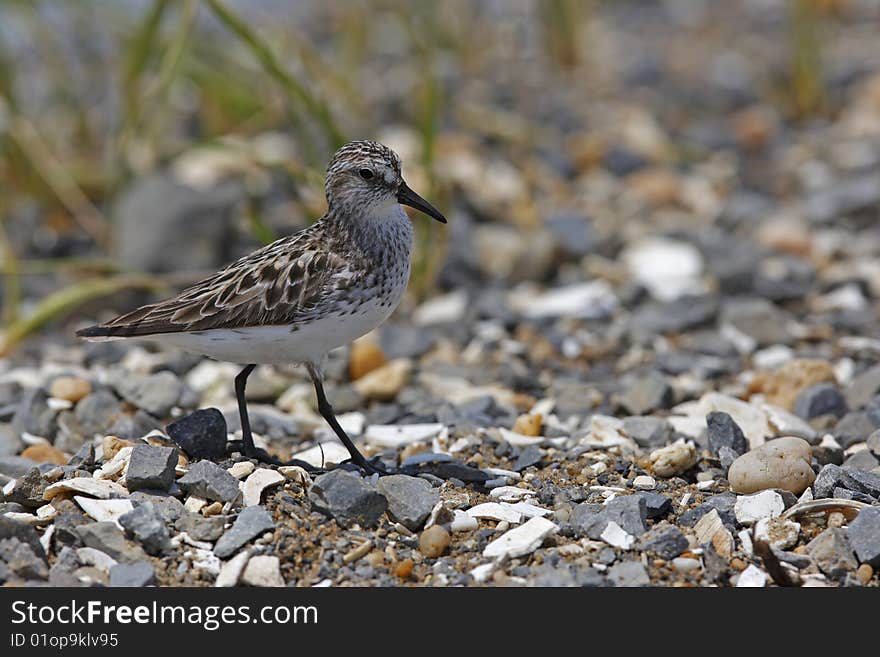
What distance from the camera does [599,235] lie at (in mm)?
8992

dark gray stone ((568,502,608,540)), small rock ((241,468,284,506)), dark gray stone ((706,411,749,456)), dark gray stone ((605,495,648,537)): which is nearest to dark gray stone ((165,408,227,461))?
small rock ((241,468,284,506))

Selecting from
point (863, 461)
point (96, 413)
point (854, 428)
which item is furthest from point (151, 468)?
point (854, 428)

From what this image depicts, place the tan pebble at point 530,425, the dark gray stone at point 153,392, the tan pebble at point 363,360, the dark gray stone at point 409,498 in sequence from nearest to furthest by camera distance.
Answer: the dark gray stone at point 409,498 → the tan pebble at point 530,425 → the dark gray stone at point 153,392 → the tan pebble at point 363,360

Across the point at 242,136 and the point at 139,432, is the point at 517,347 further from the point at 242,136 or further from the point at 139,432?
the point at 242,136

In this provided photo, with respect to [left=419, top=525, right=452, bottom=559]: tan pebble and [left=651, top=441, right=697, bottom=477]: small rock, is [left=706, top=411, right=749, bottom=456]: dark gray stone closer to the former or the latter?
[left=651, top=441, right=697, bottom=477]: small rock

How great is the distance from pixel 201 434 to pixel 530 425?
1.63 m

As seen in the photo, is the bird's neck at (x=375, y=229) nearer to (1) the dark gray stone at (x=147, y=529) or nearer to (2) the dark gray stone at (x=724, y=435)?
(1) the dark gray stone at (x=147, y=529)

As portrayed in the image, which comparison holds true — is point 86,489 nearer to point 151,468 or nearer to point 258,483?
point 151,468

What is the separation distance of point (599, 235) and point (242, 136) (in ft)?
9.48

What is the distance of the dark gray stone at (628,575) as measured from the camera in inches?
163

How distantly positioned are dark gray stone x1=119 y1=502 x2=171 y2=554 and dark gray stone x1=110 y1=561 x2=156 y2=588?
0.42ft

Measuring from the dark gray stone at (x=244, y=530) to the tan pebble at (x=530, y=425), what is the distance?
1697 millimetres

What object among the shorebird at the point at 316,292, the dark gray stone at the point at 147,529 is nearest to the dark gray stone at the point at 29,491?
the dark gray stone at the point at 147,529
